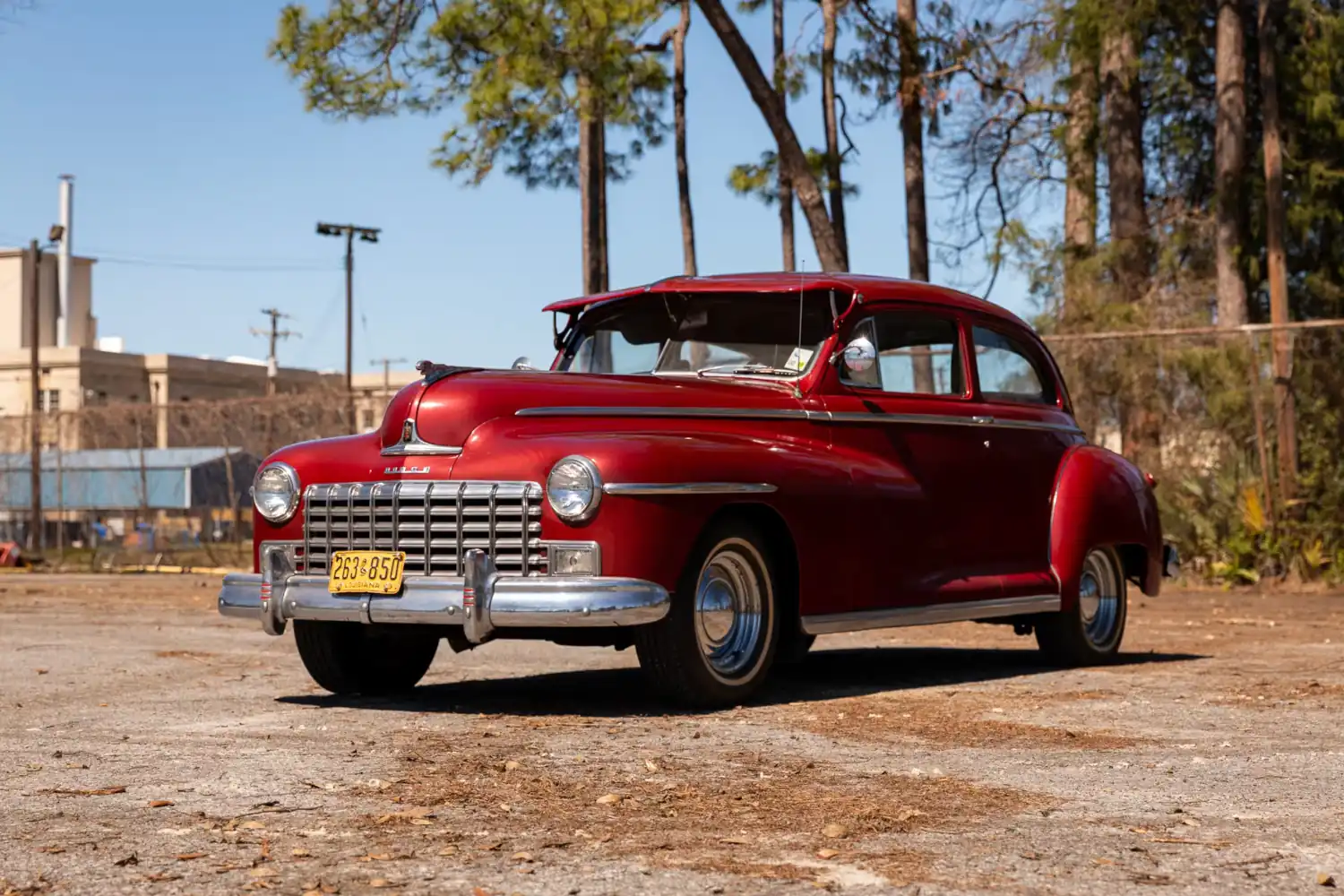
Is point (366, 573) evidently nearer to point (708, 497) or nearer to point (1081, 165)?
point (708, 497)

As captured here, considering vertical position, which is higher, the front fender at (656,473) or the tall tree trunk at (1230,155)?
the tall tree trunk at (1230,155)

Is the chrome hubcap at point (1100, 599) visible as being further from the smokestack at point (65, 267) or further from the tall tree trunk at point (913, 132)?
the smokestack at point (65, 267)

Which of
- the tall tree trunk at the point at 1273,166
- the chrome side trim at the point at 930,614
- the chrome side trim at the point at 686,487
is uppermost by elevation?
the tall tree trunk at the point at 1273,166

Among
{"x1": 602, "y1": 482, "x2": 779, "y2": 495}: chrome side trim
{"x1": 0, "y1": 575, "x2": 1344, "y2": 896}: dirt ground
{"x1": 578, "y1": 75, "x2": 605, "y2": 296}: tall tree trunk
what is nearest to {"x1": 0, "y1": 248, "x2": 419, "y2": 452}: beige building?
{"x1": 578, "y1": 75, "x2": 605, "y2": 296}: tall tree trunk

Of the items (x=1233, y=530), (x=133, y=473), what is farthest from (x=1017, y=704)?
(x=133, y=473)

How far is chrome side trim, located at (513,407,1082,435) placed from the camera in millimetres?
8273

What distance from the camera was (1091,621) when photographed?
1070cm

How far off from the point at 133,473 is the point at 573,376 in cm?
2224

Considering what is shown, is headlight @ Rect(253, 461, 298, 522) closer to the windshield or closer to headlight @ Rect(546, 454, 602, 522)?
headlight @ Rect(546, 454, 602, 522)

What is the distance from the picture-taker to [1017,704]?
845cm

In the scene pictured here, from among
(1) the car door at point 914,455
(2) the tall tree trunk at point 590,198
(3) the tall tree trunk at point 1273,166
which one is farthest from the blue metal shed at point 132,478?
(1) the car door at point 914,455

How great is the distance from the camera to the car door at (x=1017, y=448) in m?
9.93

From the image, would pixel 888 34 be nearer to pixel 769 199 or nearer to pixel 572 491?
pixel 769 199

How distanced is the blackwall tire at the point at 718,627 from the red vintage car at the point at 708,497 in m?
0.01
